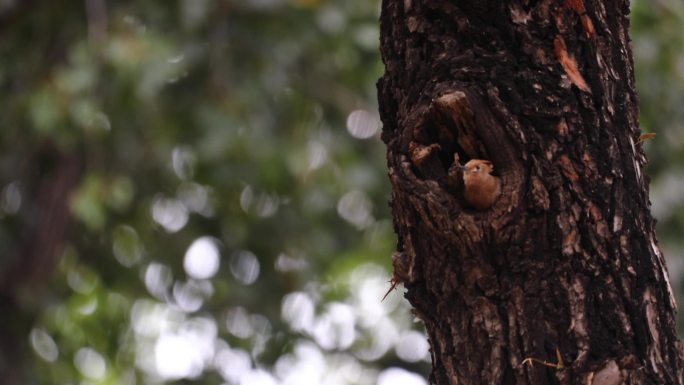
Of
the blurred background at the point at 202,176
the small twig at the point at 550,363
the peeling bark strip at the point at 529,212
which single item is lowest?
the small twig at the point at 550,363

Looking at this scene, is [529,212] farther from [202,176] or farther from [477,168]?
[202,176]

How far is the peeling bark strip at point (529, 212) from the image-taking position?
1652 mm

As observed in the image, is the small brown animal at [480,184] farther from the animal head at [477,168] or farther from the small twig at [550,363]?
the small twig at [550,363]

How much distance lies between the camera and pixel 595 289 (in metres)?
1.67

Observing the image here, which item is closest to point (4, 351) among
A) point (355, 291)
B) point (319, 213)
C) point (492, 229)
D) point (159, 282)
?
point (159, 282)

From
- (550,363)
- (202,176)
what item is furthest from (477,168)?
(202,176)

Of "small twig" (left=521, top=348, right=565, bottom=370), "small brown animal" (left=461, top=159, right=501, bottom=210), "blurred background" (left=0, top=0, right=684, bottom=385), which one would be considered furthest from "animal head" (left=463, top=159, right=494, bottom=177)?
"blurred background" (left=0, top=0, right=684, bottom=385)

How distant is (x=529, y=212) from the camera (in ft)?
5.47

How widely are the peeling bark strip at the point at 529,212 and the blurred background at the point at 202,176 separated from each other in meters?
2.80

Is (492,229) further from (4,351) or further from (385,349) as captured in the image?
(385,349)

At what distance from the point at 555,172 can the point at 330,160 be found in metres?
3.85

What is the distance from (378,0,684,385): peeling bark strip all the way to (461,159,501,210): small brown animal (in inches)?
0.5

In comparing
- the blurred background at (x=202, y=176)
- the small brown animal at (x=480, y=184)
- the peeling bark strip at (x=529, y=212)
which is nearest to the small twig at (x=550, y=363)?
the peeling bark strip at (x=529, y=212)

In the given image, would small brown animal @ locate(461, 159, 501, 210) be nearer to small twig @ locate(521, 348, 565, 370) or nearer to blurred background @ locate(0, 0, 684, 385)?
small twig @ locate(521, 348, 565, 370)
